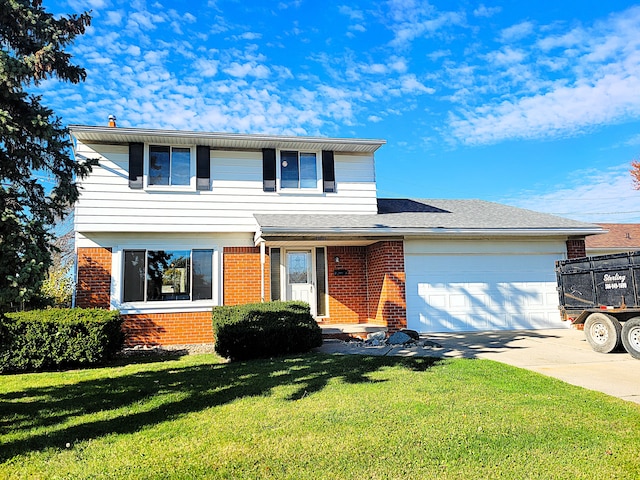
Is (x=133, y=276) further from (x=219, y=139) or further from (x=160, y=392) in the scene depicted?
(x=160, y=392)

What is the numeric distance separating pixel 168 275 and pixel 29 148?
704 centimetres

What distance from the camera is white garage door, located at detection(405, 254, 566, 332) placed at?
39.8 ft

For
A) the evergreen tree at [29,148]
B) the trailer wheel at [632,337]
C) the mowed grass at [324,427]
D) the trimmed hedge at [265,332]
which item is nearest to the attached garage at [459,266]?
the trimmed hedge at [265,332]

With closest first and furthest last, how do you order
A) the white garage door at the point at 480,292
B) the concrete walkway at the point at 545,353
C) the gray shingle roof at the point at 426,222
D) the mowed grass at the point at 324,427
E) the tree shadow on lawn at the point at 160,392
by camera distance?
the mowed grass at the point at 324,427, the tree shadow on lawn at the point at 160,392, the concrete walkway at the point at 545,353, the gray shingle roof at the point at 426,222, the white garage door at the point at 480,292

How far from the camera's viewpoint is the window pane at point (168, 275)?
38.6 feet

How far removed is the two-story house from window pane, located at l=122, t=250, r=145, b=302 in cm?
3

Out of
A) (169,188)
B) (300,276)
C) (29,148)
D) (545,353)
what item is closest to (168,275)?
(169,188)

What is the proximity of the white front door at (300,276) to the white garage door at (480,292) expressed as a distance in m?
2.86

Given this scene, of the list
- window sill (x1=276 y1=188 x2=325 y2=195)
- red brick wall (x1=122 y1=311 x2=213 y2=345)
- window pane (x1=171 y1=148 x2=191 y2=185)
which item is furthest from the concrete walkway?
window pane (x1=171 y1=148 x2=191 y2=185)

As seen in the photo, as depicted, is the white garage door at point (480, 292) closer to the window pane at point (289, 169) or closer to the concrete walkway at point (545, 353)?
the concrete walkway at point (545, 353)

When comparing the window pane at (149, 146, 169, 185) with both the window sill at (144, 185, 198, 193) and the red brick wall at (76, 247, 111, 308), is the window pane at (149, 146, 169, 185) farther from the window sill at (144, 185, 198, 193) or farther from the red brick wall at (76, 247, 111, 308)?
the red brick wall at (76, 247, 111, 308)

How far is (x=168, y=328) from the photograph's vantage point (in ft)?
38.1

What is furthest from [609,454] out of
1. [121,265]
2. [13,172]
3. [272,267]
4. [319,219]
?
[121,265]

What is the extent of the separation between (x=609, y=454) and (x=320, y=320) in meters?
9.37
